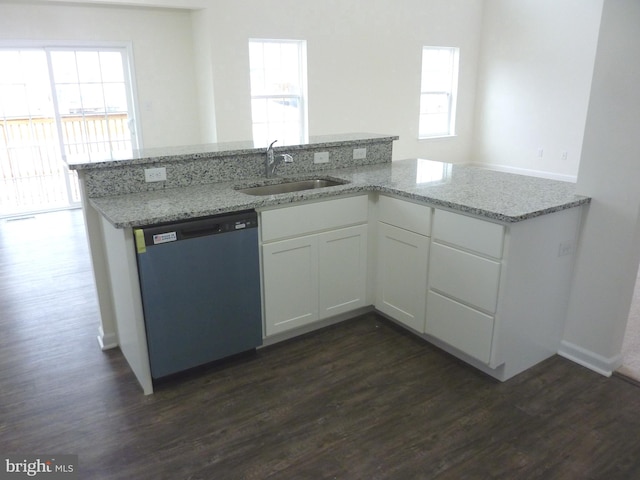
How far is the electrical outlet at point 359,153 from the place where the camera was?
137 inches

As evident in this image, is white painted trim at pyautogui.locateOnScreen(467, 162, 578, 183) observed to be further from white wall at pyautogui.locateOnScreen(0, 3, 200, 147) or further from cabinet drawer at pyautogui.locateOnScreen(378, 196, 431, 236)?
cabinet drawer at pyautogui.locateOnScreen(378, 196, 431, 236)

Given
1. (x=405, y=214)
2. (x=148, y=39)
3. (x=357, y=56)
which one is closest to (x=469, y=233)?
(x=405, y=214)

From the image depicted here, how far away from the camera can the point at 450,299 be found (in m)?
2.55

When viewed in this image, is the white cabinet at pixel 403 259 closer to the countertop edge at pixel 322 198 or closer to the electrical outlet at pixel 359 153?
the countertop edge at pixel 322 198

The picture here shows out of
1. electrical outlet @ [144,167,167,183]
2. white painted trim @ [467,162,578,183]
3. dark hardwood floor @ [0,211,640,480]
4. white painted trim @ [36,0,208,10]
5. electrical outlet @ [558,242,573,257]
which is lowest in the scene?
dark hardwood floor @ [0,211,640,480]

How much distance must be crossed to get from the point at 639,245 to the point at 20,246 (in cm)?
506

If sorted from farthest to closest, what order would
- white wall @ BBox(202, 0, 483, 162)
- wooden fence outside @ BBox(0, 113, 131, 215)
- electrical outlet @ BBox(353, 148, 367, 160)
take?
white wall @ BBox(202, 0, 483, 162)
wooden fence outside @ BBox(0, 113, 131, 215)
electrical outlet @ BBox(353, 148, 367, 160)

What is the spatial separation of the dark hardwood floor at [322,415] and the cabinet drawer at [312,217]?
27.7 inches

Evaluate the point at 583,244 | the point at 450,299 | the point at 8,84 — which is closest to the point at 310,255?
the point at 450,299

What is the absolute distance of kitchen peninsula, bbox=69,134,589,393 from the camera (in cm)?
228

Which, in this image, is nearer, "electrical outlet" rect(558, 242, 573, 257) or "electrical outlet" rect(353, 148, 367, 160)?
"electrical outlet" rect(558, 242, 573, 257)

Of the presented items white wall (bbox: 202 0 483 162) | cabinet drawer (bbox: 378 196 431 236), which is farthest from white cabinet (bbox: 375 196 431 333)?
white wall (bbox: 202 0 483 162)

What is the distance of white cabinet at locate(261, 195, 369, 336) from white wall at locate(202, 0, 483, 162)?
3.77 metres

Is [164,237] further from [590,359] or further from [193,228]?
[590,359]
